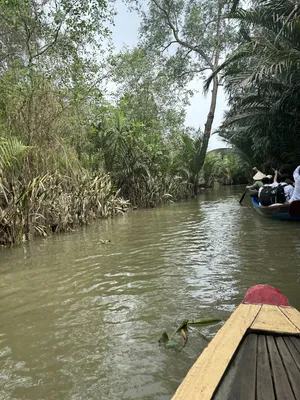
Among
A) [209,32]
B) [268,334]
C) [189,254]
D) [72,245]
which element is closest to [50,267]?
[72,245]

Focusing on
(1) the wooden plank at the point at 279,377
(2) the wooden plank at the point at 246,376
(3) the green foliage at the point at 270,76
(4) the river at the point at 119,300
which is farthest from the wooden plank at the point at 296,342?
(3) the green foliage at the point at 270,76

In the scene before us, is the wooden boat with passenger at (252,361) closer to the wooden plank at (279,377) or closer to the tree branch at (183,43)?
the wooden plank at (279,377)

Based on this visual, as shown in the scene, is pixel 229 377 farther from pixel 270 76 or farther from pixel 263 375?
pixel 270 76

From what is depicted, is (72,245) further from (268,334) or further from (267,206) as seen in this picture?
(268,334)

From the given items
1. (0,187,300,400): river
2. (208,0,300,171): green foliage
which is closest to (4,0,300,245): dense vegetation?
(208,0,300,171): green foliage

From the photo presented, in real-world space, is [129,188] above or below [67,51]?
below

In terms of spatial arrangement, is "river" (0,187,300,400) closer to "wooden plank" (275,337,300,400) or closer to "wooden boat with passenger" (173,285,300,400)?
"wooden boat with passenger" (173,285,300,400)

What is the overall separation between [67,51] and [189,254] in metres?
7.86

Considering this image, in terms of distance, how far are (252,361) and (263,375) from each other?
0.50 ft

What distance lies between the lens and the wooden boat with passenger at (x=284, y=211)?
8.23m

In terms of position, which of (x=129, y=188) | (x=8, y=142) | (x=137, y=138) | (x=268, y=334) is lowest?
(x=268, y=334)

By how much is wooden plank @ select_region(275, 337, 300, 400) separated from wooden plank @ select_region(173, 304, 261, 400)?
23 cm

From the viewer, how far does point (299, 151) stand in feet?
43.3

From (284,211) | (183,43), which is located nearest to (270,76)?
(284,211)
